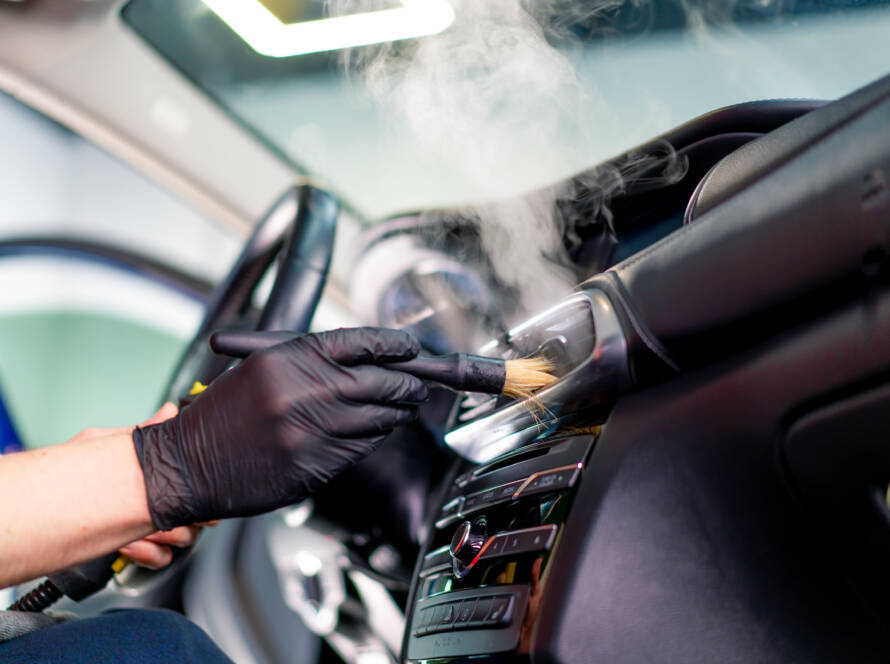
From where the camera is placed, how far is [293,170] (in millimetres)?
2271

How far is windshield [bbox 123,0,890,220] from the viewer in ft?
2.66

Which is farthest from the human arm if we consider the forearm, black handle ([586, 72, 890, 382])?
black handle ([586, 72, 890, 382])

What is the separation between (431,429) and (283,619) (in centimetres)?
41

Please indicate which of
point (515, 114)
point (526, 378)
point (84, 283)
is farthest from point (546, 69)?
point (84, 283)

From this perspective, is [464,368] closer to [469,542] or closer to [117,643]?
[469,542]

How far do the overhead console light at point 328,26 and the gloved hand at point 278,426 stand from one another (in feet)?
2.91

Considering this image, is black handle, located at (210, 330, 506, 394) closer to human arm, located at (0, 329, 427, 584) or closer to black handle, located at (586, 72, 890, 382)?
human arm, located at (0, 329, 427, 584)

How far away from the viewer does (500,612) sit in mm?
566

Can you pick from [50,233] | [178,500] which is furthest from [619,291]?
[50,233]

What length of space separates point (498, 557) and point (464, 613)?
0.22 feet

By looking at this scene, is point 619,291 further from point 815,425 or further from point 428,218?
point 428,218

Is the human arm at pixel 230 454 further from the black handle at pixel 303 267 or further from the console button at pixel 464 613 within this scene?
the black handle at pixel 303 267

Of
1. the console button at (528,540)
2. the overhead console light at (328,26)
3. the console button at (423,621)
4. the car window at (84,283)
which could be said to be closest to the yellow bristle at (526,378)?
the console button at (528,540)

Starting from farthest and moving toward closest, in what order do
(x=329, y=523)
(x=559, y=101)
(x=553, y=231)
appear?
(x=329, y=523) → (x=559, y=101) → (x=553, y=231)
